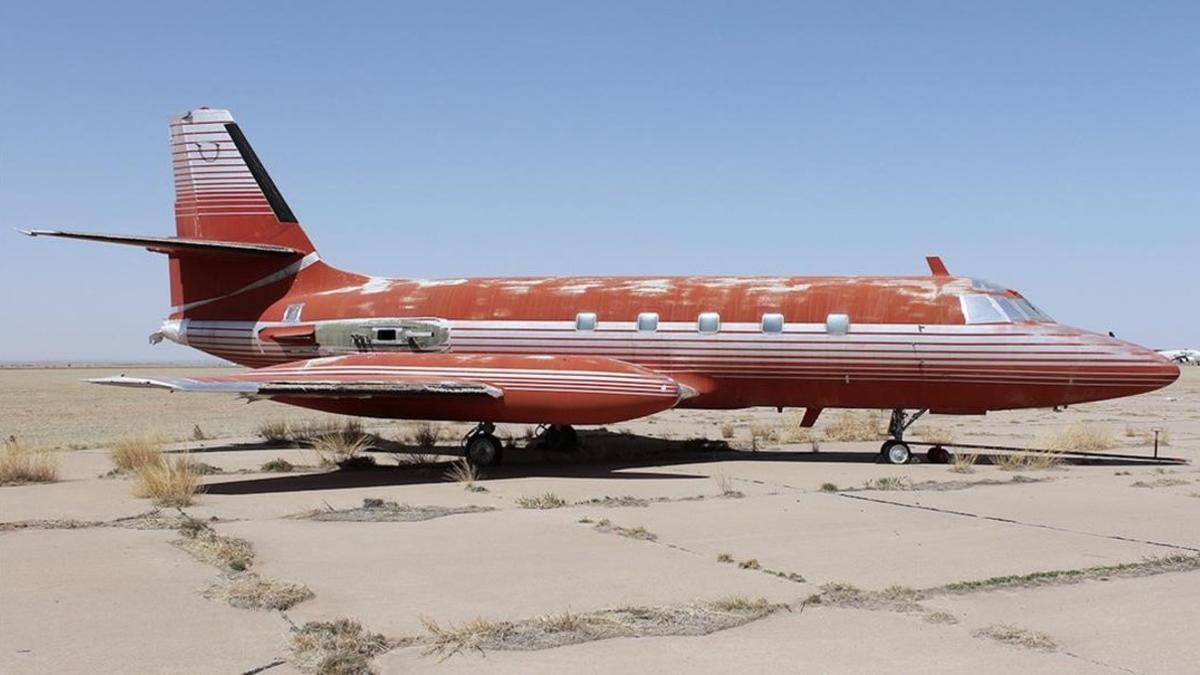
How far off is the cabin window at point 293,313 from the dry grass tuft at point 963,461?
1261 centimetres

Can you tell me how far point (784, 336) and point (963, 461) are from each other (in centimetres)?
358

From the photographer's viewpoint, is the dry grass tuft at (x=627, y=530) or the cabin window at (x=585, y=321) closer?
the dry grass tuft at (x=627, y=530)

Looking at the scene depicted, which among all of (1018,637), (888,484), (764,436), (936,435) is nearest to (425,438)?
(764,436)

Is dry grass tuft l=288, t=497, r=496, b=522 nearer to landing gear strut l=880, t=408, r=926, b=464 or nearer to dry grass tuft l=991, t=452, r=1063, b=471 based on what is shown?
landing gear strut l=880, t=408, r=926, b=464

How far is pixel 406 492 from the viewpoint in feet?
47.1

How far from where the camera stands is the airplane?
1694 cm

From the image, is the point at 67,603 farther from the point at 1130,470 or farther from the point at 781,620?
the point at 1130,470

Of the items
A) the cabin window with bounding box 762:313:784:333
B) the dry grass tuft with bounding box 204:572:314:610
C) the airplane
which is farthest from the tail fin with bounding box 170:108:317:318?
the dry grass tuft with bounding box 204:572:314:610

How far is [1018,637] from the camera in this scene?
682 cm

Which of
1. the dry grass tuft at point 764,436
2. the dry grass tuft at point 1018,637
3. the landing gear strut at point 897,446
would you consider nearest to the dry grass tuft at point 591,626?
the dry grass tuft at point 1018,637

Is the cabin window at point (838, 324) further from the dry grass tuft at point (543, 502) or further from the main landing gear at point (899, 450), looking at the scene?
the dry grass tuft at point (543, 502)

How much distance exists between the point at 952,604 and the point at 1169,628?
1.40m

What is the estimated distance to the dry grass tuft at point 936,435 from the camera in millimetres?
23570

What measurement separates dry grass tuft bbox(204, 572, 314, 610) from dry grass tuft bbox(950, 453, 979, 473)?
11.6 meters
